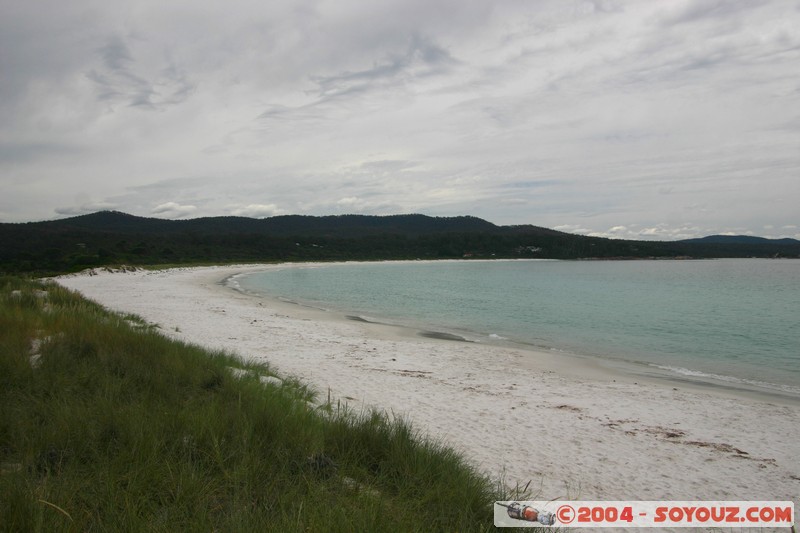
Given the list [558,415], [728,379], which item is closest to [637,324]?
[728,379]

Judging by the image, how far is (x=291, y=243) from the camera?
10562 centimetres

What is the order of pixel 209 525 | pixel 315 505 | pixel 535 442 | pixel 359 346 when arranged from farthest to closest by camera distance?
pixel 359 346
pixel 535 442
pixel 315 505
pixel 209 525

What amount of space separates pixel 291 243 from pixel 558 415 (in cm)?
10144

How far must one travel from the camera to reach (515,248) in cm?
13250

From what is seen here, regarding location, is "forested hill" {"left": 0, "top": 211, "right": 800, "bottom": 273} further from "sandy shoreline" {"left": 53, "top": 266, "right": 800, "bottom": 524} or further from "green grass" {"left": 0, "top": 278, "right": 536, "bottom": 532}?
"green grass" {"left": 0, "top": 278, "right": 536, "bottom": 532}

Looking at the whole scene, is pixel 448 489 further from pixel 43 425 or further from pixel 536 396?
pixel 536 396

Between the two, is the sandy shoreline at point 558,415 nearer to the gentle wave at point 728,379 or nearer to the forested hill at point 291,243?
the gentle wave at point 728,379

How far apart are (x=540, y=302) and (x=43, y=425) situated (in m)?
29.0

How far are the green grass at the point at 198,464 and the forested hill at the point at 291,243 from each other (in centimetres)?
4346

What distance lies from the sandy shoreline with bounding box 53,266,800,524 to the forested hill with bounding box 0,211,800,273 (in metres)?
39.4

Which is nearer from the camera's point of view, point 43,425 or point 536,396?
point 43,425

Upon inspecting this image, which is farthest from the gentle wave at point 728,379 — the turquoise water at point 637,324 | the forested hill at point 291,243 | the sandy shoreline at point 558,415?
the forested hill at point 291,243

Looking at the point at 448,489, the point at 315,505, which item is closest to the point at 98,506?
the point at 315,505

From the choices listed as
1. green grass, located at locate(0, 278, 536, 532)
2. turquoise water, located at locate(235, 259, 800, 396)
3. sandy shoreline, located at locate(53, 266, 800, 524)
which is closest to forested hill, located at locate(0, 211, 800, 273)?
turquoise water, located at locate(235, 259, 800, 396)
